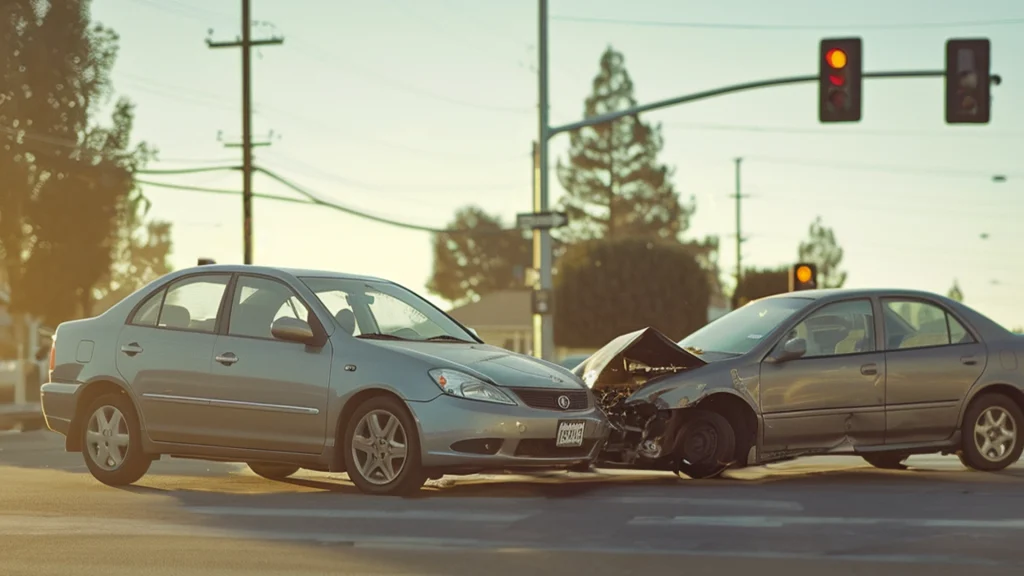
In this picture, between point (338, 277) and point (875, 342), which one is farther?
point (875, 342)

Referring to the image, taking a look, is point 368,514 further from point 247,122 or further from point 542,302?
point 247,122

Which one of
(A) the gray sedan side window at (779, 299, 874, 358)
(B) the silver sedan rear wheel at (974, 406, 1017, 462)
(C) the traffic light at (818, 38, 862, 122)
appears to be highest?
(C) the traffic light at (818, 38, 862, 122)

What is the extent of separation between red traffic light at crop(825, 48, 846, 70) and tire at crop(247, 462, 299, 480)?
12365mm

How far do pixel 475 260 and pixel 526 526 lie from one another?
396 ft

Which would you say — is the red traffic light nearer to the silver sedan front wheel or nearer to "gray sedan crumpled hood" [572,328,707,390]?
"gray sedan crumpled hood" [572,328,707,390]

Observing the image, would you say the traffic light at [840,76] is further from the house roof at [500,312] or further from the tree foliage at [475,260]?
the tree foliage at [475,260]

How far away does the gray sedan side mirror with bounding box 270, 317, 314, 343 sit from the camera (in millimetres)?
10992

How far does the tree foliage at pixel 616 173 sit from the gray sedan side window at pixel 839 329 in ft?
269

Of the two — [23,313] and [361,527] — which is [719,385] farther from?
[23,313]

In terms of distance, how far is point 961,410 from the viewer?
12.8 meters

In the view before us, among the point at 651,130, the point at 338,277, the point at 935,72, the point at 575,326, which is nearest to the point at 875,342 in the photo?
the point at 338,277

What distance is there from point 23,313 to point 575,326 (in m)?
34.4

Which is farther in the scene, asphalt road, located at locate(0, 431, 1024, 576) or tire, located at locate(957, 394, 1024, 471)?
tire, located at locate(957, 394, 1024, 471)

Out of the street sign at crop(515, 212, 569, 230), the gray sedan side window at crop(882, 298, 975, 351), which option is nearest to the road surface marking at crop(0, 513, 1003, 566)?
the gray sedan side window at crop(882, 298, 975, 351)
